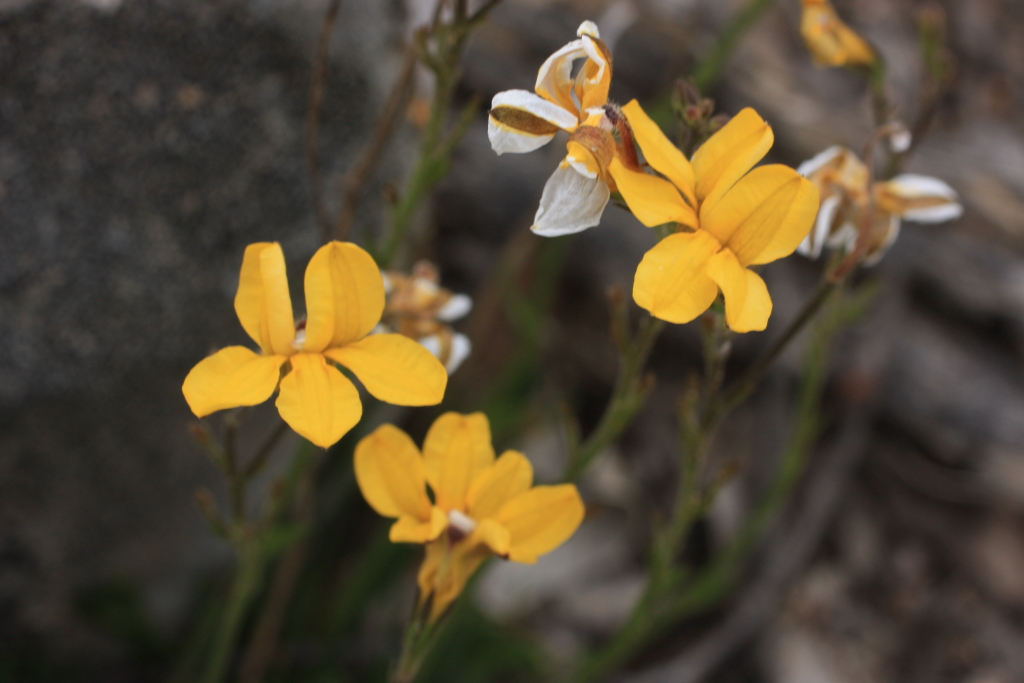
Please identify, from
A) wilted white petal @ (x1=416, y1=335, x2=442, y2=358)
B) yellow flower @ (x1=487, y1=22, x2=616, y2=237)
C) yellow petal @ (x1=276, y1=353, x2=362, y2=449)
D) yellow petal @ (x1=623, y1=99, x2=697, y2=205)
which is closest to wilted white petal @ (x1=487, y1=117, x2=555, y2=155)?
yellow flower @ (x1=487, y1=22, x2=616, y2=237)

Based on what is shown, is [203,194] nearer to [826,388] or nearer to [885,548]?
[826,388]

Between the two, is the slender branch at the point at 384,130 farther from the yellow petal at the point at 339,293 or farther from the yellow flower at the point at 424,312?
the yellow petal at the point at 339,293

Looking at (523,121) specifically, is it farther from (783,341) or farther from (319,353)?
Result: (783,341)

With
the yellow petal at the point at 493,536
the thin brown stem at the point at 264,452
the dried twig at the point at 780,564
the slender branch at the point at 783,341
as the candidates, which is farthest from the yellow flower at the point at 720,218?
the dried twig at the point at 780,564

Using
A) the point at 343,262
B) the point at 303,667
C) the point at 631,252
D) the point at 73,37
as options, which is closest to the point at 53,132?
the point at 73,37

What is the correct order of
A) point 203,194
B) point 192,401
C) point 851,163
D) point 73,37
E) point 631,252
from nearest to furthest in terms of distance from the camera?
1. point 192,401
2. point 851,163
3. point 73,37
4. point 203,194
5. point 631,252

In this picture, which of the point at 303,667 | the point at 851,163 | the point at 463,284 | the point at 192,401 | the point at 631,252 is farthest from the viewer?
the point at 463,284

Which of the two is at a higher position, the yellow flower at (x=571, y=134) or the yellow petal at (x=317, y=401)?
the yellow flower at (x=571, y=134)
